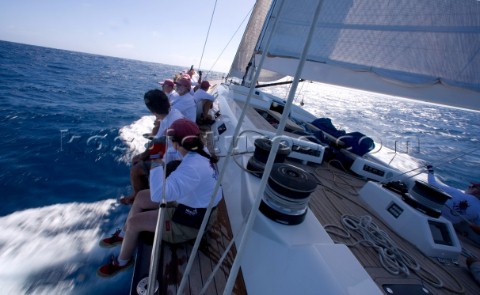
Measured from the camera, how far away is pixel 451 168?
856 cm

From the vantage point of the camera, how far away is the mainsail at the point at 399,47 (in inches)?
76.4

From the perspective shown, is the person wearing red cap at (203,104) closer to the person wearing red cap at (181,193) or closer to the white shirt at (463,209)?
the person wearing red cap at (181,193)

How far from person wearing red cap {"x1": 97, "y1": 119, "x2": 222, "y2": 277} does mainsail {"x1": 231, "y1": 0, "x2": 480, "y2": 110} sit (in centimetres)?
116

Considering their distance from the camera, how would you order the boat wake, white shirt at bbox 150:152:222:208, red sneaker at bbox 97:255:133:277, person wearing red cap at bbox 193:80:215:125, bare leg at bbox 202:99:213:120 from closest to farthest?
1. white shirt at bbox 150:152:222:208
2. red sneaker at bbox 97:255:133:277
3. the boat wake
4. person wearing red cap at bbox 193:80:215:125
5. bare leg at bbox 202:99:213:120

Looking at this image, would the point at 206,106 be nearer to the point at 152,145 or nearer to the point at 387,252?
the point at 152,145

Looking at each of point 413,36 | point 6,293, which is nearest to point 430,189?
point 413,36

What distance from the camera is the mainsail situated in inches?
76.4

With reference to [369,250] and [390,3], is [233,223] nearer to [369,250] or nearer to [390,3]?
[369,250]

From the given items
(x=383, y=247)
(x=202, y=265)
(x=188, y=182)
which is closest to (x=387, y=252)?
(x=383, y=247)

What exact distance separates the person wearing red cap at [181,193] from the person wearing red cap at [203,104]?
336 cm

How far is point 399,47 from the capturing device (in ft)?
7.50

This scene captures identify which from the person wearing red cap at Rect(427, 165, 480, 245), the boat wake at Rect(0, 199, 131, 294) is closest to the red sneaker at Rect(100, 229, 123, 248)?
the boat wake at Rect(0, 199, 131, 294)

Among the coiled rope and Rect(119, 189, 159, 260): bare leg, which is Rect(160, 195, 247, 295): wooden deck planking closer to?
Rect(119, 189, 159, 260): bare leg

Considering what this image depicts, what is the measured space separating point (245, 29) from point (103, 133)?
4697 mm
